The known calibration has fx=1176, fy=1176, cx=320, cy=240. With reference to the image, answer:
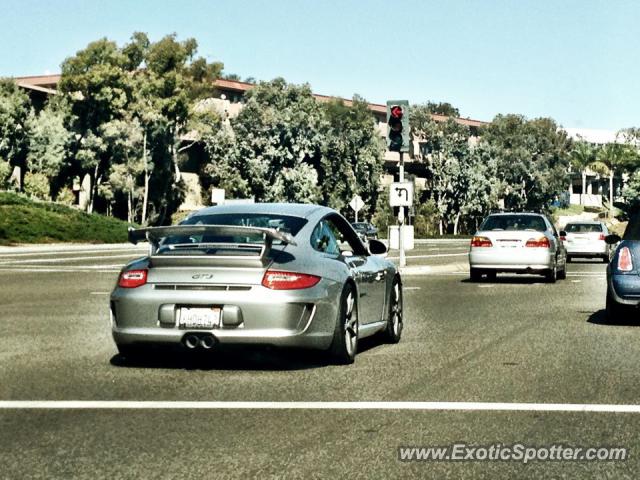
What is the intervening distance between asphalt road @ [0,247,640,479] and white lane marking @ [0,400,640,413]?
0.11 metres

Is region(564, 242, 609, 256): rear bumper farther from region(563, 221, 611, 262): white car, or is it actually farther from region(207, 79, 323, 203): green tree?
region(207, 79, 323, 203): green tree

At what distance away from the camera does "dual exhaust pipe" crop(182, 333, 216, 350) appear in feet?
33.1

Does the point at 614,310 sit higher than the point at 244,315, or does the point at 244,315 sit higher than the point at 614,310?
the point at 244,315

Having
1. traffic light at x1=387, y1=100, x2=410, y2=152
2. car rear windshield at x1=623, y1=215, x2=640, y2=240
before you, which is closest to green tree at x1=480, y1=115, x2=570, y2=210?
traffic light at x1=387, y1=100, x2=410, y2=152

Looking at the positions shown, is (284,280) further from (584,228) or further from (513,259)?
(584,228)

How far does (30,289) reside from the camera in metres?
23.0

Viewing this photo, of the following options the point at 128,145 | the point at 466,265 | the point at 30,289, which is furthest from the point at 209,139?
the point at 30,289

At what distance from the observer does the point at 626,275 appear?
48.2ft

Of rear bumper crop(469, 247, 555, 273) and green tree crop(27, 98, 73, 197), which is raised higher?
green tree crop(27, 98, 73, 197)

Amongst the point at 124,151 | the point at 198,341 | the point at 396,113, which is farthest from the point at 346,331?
the point at 124,151

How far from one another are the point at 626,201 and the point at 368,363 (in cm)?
13156

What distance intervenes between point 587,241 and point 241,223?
2943cm

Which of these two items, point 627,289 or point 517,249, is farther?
point 517,249

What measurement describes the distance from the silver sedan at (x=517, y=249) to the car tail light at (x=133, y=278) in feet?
52.5
